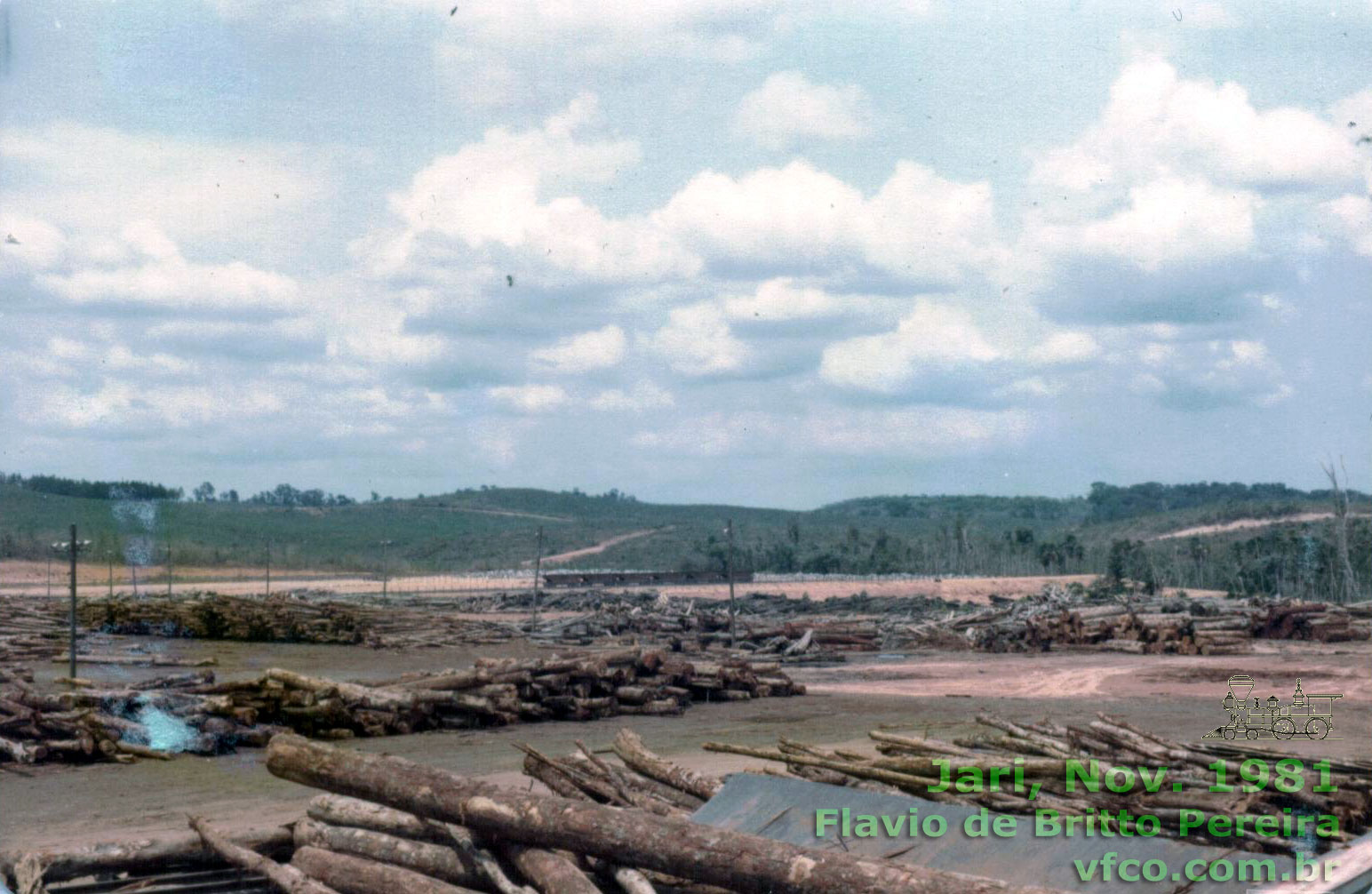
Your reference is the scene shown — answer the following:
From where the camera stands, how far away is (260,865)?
8.25 m

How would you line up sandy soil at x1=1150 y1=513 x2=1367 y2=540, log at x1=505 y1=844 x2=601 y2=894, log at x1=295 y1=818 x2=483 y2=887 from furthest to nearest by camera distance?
1. sandy soil at x1=1150 y1=513 x2=1367 y2=540
2. log at x1=295 y1=818 x2=483 y2=887
3. log at x1=505 y1=844 x2=601 y2=894

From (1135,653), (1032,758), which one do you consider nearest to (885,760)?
(1032,758)

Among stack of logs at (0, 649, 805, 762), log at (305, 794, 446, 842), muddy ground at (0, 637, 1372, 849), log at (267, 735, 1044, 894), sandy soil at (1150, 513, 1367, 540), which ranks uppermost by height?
sandy soil at (1150, 513, 1367, 540)

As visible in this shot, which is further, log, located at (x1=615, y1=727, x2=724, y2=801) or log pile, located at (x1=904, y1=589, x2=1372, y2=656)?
log pile, located at (x1=904, y1=589, x2=1372, y2=656)

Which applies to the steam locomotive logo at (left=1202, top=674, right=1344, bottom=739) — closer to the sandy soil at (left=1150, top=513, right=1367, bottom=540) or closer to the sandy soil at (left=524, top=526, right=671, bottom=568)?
the sandy soil at (left=1150, top=513, right=1367, bottom=540)

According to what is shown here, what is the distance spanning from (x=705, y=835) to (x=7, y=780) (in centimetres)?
1163

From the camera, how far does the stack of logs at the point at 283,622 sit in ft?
127

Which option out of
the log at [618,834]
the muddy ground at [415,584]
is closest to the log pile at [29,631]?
the muddy ground at [415,584]

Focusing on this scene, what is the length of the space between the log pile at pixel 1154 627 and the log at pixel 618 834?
3015 cm

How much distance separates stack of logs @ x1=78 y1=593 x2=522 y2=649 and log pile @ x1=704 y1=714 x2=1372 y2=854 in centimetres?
2869

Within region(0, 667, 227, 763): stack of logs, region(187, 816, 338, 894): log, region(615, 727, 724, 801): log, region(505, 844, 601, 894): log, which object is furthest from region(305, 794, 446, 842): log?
region(0, 667, 227, 763): stack of logs

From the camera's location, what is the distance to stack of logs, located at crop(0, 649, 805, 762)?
656 inches

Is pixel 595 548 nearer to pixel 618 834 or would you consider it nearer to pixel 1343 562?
pixel 1343 562

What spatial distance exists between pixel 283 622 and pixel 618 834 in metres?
34.8
